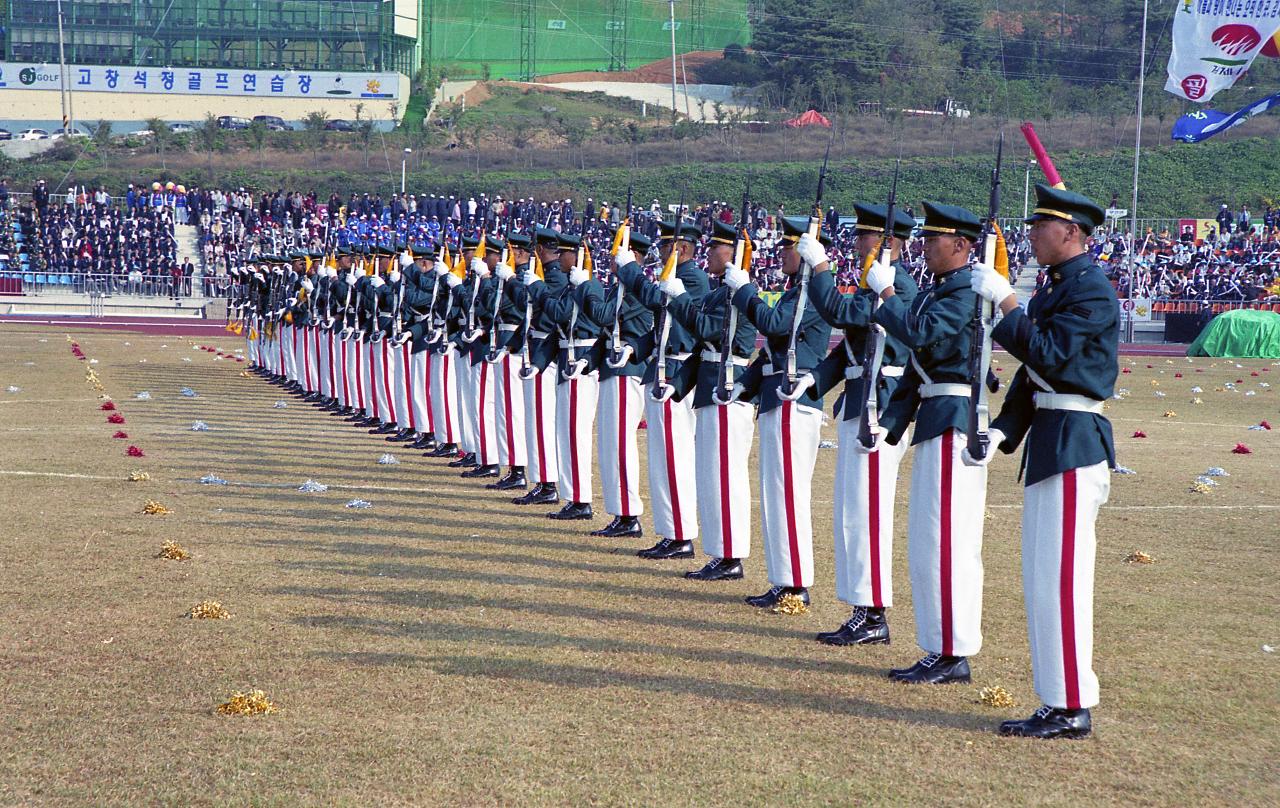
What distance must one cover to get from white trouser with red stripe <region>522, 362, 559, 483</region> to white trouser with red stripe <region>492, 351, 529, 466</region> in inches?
19.1

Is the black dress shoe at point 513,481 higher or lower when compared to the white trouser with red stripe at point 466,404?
lower

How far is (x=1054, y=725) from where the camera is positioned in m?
5.86

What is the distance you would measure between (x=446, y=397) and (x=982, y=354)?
1027 centimetres

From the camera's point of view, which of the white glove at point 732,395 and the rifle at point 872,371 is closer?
the rifle at point 872,371

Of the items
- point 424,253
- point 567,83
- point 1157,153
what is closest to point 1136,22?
point 1157,153

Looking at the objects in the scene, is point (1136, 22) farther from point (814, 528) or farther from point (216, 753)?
point (216, 753)

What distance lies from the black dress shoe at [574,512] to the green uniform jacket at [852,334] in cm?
362

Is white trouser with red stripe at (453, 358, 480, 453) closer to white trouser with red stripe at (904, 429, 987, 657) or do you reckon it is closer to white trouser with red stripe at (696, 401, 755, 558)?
white trouser with red stripe at (696, 401, 755, 558)

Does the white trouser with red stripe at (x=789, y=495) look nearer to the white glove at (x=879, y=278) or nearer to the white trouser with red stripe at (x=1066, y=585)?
the white glove at (x=879, y=278)

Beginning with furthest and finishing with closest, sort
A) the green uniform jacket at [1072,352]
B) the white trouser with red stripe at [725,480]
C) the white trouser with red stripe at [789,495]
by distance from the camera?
the white trouser with red stripe at [725,480] < the white trouser with red stripe at [789,495] < the green uniform jacket at [1072,352]

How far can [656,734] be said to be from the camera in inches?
228

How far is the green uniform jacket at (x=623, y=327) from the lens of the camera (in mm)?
10820

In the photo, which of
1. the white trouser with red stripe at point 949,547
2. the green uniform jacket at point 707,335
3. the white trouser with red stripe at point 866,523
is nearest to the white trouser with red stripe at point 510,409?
the green uniform jacket at point 707,335

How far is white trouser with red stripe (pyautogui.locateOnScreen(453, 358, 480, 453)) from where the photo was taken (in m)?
14.9
